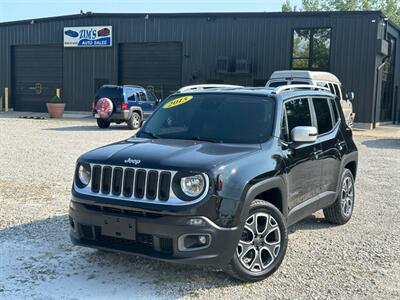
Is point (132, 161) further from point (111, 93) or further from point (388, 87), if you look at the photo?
point (388, 87)

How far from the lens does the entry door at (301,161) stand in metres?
5.28

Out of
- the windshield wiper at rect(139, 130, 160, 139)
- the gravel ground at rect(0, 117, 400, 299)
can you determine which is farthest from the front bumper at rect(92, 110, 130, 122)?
the windshield wiper at rect(139, 130, 160, 139)

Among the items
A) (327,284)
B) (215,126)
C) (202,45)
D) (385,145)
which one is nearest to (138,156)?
(215,126)

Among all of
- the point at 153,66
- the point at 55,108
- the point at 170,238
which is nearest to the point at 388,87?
the point at 153,66

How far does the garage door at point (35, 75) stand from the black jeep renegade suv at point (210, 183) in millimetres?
27945

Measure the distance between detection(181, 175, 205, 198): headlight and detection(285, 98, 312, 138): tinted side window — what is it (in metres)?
1.59

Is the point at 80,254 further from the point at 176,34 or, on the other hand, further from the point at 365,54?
the point at 176,34

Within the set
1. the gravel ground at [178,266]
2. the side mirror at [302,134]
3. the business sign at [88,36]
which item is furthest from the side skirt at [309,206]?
the business sign at [88,36]

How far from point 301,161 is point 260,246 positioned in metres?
1.17

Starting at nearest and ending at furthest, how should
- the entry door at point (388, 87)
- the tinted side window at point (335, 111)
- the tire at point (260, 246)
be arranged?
the tire at point (260, 246) < the tinted side window at point (335, 111) < the entry door at point (388, 87)

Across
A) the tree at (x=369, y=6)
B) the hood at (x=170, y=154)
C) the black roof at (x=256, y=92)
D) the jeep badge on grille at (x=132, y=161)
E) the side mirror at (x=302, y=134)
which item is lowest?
the jeep badge on grille at (x=132, y=161)

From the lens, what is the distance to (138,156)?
179 inches

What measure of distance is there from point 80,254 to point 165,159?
167 centimetres

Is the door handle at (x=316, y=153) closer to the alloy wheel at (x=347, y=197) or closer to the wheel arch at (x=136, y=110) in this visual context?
the alloy wheel at (x=347, y=197)
